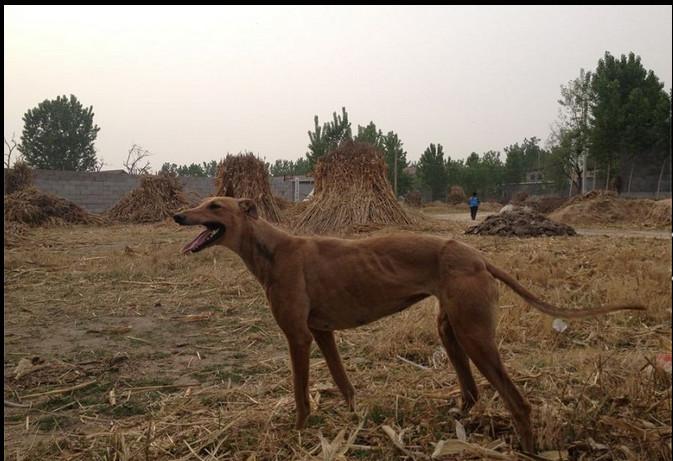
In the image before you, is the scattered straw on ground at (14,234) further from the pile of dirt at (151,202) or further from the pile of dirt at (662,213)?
the pile of dirt at (662,213)

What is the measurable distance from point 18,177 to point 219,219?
2626cm

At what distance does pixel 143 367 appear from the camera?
15.4 feet

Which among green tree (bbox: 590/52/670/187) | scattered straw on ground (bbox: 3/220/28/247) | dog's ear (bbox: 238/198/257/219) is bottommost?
scattered straw on ground (bbox: 3/220/28/247)

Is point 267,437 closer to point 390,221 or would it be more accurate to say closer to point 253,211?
point 253,211

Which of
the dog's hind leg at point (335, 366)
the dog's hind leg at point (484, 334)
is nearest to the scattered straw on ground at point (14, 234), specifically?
the dog's hind leg at point (335, 366)

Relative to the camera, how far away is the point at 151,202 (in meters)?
26.9

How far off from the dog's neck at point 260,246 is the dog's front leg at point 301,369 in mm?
428

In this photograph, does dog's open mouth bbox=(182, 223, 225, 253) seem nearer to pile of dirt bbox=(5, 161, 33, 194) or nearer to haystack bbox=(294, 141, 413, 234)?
haystack bbox=(294, 141, 413, 234)

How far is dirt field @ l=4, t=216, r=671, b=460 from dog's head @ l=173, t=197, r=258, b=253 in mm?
1162

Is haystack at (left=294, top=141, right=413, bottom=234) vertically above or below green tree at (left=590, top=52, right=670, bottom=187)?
below

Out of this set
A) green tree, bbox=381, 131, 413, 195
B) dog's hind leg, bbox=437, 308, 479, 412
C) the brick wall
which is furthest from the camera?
green tree, bbox=381, 131, 413, 195

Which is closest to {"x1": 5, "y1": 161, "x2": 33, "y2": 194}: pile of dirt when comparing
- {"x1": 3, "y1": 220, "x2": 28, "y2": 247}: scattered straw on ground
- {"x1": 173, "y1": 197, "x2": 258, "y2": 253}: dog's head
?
{"x1": 3, "y1": 220, "x2": 28, "y2": 247}: scattered straw on ground

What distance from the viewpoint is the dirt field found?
268cm

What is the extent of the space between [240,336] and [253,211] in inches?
95.9
